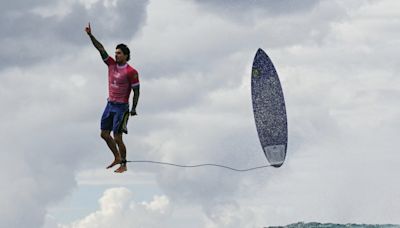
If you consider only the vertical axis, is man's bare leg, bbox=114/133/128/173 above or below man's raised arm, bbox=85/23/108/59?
below

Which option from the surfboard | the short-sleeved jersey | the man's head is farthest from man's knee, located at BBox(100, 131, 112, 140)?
the surfboard

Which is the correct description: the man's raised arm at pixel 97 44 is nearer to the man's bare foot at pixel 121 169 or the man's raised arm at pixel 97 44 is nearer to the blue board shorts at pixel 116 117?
the blue board shorts at pixel 116 117

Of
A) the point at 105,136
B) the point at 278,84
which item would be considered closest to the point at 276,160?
the point at 278,84

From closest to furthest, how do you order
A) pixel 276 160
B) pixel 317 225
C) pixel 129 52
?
pixel 129 52, pixel 276 160, pixel 317 225

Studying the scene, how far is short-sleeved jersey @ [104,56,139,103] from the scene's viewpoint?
20.9 meters

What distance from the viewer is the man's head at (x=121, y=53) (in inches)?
816

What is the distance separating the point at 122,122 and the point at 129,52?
88.2 inches

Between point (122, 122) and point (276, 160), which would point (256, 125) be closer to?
point (276, 160)

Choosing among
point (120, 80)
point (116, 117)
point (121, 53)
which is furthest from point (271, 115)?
point (121, 53)

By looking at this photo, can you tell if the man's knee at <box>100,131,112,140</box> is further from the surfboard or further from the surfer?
the surfboard

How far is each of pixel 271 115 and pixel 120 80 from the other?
7254 mm

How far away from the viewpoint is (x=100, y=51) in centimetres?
2123

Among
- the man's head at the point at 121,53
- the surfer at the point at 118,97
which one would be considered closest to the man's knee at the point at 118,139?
the surfer at the point at 118,97

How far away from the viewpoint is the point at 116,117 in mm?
21312
